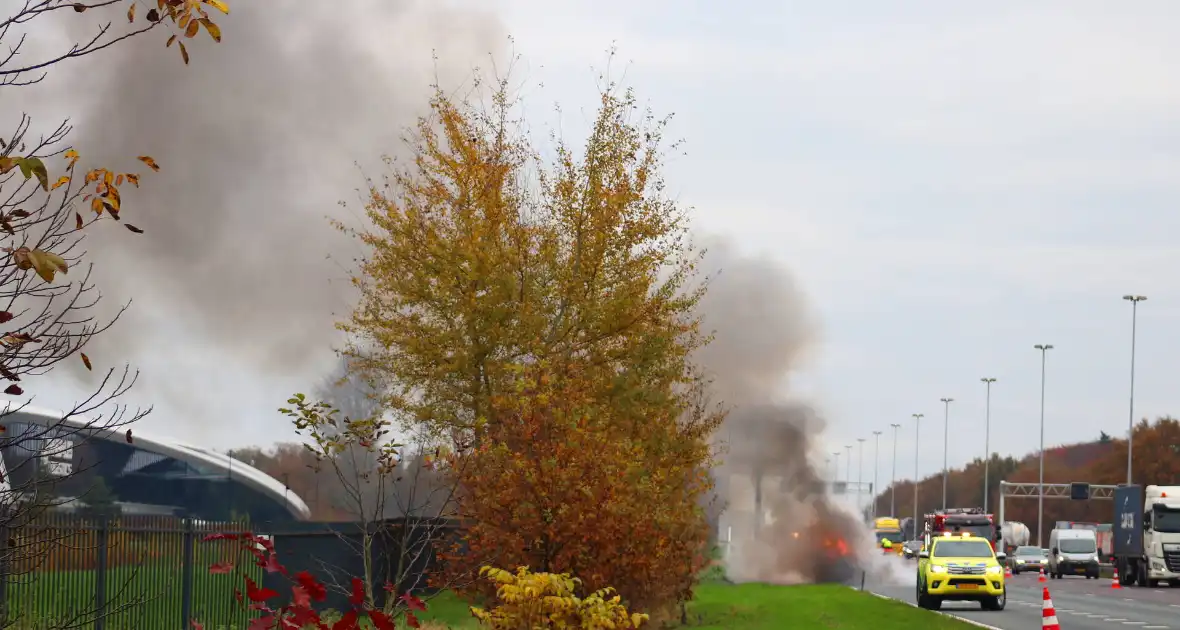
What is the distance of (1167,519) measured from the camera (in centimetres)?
5584

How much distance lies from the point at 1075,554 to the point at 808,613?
45.9m

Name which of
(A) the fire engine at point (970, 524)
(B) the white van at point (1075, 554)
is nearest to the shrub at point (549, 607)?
(A) the fire engine at point (970, 524)

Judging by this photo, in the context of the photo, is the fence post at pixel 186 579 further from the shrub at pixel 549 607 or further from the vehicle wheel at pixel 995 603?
the vehicle wheel at pixel 995 603

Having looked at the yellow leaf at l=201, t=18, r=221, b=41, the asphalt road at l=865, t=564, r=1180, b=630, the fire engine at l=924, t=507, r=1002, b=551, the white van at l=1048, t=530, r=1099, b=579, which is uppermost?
the yellow leaf at l=201, t=18, r=221, b=41

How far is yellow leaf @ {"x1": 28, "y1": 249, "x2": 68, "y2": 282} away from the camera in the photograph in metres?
5.03

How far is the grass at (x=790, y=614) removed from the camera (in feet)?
96.7

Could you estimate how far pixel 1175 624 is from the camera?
32531 mm

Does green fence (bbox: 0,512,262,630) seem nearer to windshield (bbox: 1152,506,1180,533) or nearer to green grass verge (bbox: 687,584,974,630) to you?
green grass verge (bbox: 687,584,974,630)

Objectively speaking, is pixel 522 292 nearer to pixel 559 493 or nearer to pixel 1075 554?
pixel 559 493

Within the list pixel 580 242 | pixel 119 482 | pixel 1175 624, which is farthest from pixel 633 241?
pixel 119 482

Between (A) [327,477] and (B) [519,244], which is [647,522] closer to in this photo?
(B) [519,244]

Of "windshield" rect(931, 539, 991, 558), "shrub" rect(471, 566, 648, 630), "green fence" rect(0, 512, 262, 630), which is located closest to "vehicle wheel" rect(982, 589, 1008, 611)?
"windshield" rect(931, 539, 991, 558)

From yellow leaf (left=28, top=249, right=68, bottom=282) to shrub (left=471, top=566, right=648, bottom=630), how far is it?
10641mm

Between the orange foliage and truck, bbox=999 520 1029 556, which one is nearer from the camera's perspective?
the orange foliage
